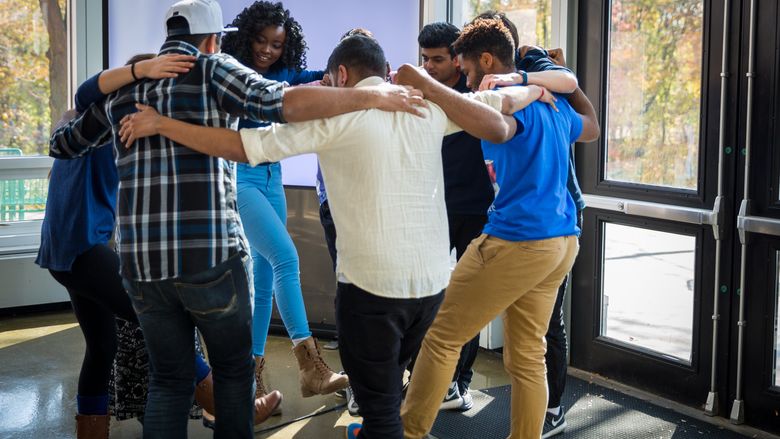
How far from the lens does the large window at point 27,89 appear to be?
5133 mm

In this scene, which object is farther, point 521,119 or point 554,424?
point 554,424

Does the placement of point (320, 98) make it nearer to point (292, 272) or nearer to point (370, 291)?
point (370, 291)

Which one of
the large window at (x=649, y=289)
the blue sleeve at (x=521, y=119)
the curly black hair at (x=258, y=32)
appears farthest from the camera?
the large window at (x=649, y=289)

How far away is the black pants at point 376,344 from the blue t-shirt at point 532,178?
0.46m

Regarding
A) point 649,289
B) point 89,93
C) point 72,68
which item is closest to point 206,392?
point 89,93

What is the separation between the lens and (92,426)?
305 cm

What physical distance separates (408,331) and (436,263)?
21cm

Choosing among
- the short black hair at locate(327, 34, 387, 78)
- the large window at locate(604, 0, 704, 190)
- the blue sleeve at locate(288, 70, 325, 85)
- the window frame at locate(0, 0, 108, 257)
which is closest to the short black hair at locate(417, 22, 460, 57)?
the blue sleeve at locate(288, 70, 325, 85)

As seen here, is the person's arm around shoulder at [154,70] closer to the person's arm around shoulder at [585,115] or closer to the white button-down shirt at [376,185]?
the white button-down shirt at [376,185]

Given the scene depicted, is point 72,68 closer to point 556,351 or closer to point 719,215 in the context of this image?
point 556,351

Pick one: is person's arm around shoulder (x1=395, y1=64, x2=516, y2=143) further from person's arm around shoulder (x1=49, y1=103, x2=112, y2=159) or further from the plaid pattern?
person's arm around shoulder (x1=49, y1=103, x2=112, y2=159)

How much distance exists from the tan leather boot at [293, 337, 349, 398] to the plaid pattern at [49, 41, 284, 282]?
118 cm

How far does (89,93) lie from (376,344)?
104 centimetres

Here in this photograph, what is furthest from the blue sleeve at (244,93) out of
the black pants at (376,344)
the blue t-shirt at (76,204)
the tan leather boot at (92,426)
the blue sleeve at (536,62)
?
the tan leather boot at (92,426)
